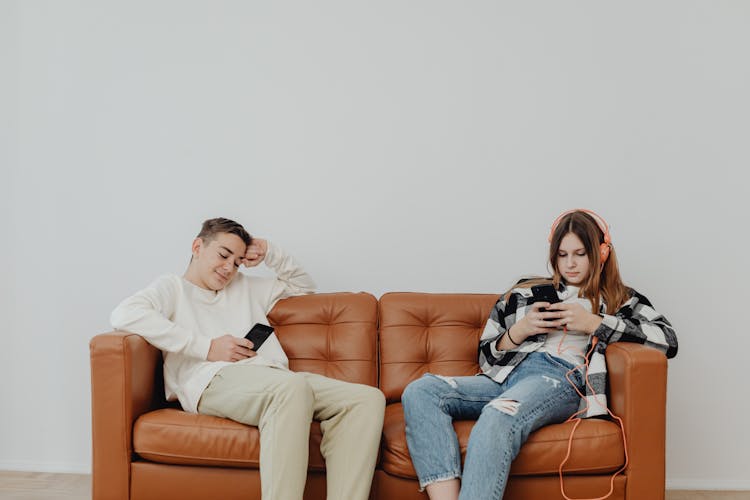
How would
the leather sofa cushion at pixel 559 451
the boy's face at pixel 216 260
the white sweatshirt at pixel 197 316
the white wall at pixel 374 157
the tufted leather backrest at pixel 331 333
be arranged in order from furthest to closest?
1. the white wall at pixel 374 157
2. the tufted leather backrest at pixel 331 333
3. the boy's face at pixel 216 260
4. the white sweatshirt at pixel 197 316
5. the leather sofa cushion at pixel 559 451

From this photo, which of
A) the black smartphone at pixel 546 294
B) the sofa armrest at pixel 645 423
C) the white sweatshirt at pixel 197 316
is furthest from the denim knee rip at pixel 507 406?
the white sweatshirt at pixel 197 316

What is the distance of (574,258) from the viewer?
2465 millimetres

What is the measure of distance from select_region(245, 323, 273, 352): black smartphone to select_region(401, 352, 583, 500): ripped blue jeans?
0.63 meters

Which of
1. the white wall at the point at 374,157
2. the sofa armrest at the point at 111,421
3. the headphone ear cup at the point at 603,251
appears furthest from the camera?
the white wall at the point at 374,157

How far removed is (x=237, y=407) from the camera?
7.18 ft

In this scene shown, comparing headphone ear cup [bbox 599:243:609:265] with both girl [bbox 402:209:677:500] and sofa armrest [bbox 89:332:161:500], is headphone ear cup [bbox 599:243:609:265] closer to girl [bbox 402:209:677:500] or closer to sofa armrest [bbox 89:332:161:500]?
girl [bbox 402:209:677:500]

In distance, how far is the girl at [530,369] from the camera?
2.00 metres

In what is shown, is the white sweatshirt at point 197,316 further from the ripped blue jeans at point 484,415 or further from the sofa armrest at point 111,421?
the ripped blue jeans at point 484,415

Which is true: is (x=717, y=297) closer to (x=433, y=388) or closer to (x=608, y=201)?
(x=608, y=201)

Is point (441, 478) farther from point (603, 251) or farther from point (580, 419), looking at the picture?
point (603, 251)

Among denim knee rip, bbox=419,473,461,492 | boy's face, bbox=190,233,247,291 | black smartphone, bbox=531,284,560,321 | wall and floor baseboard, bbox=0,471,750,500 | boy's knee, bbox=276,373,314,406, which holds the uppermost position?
boy's face, bbox=190,233,247,291

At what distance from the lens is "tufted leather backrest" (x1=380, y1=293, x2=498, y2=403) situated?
265 centimetres

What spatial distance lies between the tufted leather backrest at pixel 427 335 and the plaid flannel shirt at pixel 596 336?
103 mm

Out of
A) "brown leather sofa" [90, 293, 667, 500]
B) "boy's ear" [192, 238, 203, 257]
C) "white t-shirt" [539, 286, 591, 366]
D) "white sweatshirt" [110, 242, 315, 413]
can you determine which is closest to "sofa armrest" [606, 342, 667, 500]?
"brown leather sofa" [90, 293, 667, 500]
